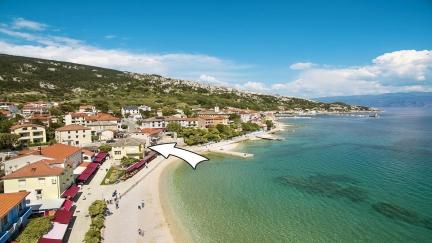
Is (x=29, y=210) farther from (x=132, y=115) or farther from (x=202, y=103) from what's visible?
(x=202, y=103)

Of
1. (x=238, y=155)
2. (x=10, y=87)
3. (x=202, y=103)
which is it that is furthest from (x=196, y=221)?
(x=10, y=87)

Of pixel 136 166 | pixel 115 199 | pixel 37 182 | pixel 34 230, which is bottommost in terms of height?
pixel 115 199

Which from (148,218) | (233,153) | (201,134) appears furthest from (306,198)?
(201,134)

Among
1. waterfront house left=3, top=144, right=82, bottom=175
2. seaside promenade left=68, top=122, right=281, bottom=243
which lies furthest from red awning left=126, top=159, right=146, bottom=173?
waterfront house left=3, top=144, right=82, bottom=175

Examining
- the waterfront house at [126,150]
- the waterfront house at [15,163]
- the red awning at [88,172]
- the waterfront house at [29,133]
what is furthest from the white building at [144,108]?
the waterfront house at [15,163]

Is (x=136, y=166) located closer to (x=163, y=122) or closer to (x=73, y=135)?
(x=73, y=135)

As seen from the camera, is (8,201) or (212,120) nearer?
(8,201)

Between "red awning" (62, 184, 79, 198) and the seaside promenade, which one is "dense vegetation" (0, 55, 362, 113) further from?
"red awning" (62, 184, 79, 198)
